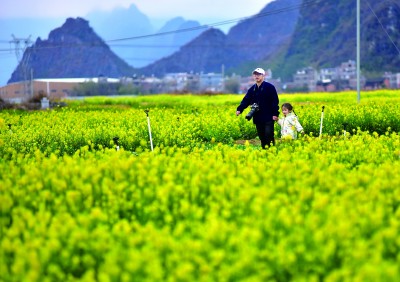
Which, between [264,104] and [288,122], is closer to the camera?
[264,104]

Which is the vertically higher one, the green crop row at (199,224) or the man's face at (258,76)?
the man's face at (258,76)

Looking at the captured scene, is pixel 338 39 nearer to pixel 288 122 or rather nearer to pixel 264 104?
pixel 288 122

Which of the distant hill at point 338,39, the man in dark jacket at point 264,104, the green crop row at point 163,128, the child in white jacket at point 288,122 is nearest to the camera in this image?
the man in dark jacket at point 264,104

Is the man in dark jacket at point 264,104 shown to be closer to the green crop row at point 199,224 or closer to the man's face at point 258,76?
the man's face at point 258,76

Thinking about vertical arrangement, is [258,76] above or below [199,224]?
above

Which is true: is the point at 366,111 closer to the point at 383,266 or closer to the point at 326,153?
the point at 326,153

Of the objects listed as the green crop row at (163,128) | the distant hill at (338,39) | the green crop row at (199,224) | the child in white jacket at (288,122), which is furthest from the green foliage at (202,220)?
the distant hill at (338,39)

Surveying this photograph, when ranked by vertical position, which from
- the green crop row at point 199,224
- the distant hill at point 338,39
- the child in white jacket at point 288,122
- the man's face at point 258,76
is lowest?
the green crop row at point 199,224

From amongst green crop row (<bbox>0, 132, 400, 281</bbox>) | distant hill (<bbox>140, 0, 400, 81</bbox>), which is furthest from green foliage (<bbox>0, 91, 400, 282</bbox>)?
distant hill (<bbox>140, 0, 400, 81</bbox>)

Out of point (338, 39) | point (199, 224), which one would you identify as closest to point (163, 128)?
point (199, 224)

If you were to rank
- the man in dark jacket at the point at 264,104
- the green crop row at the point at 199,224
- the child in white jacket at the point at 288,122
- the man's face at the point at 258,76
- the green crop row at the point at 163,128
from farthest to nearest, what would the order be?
1. the green crop row at the point at 163,128
2. the child in white jacket at the point at 288,122
3. the man in dark jacket at the point at 264,104
4. the man's face at the point at 258,76
5. the green crop row at the point at 199,224

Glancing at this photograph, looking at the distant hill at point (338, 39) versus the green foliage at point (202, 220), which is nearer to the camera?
the green foliage at point (202, 220)

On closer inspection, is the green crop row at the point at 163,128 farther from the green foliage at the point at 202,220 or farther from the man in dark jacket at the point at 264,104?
the green foliage at the point at 202,220

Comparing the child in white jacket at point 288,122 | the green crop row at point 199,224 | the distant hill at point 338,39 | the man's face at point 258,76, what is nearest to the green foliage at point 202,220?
the green crop row at point 199,224
